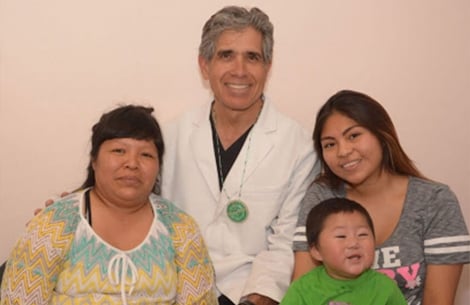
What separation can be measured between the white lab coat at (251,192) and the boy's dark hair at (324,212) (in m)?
0.24

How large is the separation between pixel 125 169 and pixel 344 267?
799 mm

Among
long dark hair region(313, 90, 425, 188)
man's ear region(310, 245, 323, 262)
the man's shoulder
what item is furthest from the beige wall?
man's ear region(310, 245, 323, 262)

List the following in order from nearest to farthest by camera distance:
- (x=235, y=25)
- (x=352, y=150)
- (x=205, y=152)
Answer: (x=352, y=150) < (x=235, y=25) < (x=205, y=152)

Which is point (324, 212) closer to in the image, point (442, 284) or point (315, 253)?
point (315, 253)

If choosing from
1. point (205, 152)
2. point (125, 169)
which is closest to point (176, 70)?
point (205, 152)

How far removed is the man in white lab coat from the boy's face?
1.03 ft

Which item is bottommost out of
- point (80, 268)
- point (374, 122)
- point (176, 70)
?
point (80, 268)

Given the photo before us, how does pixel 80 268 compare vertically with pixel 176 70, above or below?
below

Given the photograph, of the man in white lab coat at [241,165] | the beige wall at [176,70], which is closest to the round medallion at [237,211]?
the man in white lab coat at [241,165]

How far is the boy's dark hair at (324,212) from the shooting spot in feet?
6.46

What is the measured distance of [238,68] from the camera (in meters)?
2.29

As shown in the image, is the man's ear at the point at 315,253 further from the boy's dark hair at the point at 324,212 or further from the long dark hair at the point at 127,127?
the long dark hair at the point at 127,127

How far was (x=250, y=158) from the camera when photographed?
7.75 feet

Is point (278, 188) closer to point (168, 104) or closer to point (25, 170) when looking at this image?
point (168, 104)
